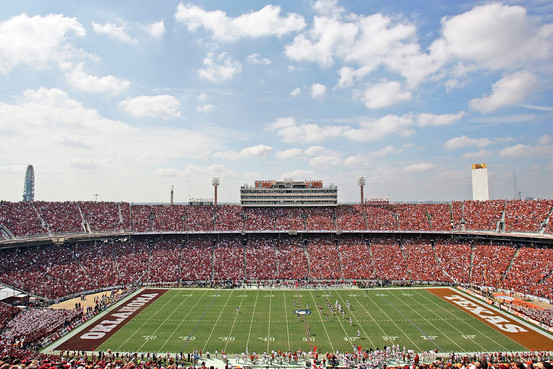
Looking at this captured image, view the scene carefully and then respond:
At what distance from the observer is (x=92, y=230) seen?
4547 centimetres

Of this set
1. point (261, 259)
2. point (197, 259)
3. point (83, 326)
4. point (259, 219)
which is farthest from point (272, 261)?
point (83, 326)

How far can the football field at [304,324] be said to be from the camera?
24594 mm

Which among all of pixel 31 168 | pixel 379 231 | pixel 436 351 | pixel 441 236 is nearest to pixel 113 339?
pixel 436 351

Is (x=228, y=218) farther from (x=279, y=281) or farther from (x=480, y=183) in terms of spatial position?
(x=480, y=183)

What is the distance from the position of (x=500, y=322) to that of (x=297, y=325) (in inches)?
637

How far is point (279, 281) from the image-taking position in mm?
41594

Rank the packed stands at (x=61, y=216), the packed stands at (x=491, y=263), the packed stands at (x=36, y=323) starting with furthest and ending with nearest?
the packed stands at (x=61, y=216) → the packed stands at (x=491, y=263) → the packed stands at (x=36, y=323)

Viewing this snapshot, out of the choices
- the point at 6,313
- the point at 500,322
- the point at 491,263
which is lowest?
the point at 500,322

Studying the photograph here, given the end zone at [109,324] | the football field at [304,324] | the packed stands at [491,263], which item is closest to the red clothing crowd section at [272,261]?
the packed stands at [491,263]

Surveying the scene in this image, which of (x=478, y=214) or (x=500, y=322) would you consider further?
(x=478, y=214)

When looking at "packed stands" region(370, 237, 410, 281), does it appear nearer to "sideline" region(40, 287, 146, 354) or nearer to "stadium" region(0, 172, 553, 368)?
"stadium" region(0, 172, 553, 368)

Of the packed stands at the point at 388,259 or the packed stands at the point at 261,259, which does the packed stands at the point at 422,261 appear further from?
the packed stands at the point at 261,259

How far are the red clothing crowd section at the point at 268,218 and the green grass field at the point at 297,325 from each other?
568 inches

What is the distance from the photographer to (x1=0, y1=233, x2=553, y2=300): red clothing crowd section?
3666cm
